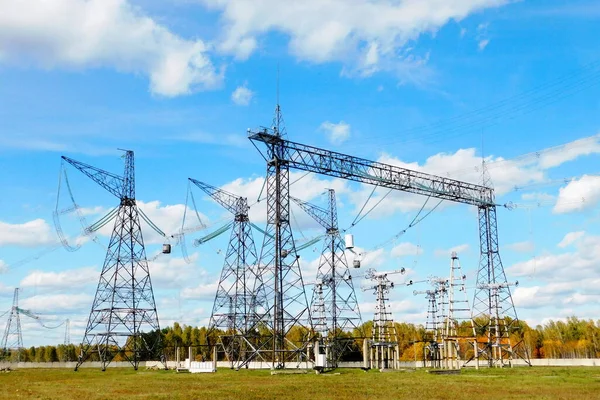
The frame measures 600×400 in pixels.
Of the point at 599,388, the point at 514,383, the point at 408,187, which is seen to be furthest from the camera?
the point at 408,187

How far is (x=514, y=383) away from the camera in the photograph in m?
33.5

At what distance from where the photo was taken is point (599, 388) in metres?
28.9

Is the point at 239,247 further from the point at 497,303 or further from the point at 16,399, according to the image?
the point at 16,399

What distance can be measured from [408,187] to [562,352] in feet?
210

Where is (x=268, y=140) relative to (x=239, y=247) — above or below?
Result: above

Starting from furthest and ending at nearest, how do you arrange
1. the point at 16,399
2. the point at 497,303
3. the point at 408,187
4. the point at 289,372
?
the point at 497,303, the point at 408,187, the point at 289,372, the point at 16,399

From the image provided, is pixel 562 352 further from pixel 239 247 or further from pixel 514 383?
pixel 514 383

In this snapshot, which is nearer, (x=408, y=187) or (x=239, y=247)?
(x=408, y=187)

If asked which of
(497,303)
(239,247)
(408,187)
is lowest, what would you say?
(497,303)

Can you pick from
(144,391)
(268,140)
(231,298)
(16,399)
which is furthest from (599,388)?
(231,298)

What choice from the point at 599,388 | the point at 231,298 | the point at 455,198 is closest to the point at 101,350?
the point at 231,298

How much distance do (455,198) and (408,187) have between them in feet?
23.7

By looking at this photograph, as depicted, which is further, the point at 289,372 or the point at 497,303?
the point at 497,303

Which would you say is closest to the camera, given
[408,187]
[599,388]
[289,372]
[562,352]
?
[599,388]
